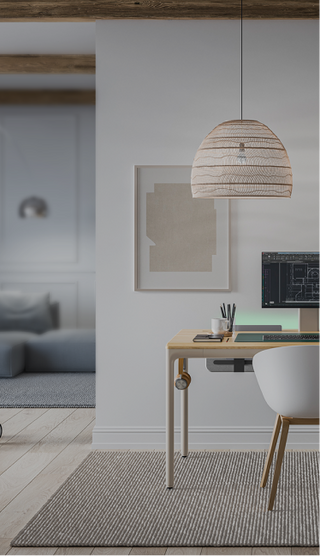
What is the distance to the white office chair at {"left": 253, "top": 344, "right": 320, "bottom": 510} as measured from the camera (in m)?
2.41

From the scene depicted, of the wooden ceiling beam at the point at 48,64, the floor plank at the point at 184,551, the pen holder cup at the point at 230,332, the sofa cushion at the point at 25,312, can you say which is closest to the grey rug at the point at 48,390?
the sofa cushion at the point at 25,312

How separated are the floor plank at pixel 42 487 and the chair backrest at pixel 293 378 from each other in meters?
1.18

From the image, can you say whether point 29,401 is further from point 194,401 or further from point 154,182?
point 154,182

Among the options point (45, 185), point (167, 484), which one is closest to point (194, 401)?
point (167, 484)

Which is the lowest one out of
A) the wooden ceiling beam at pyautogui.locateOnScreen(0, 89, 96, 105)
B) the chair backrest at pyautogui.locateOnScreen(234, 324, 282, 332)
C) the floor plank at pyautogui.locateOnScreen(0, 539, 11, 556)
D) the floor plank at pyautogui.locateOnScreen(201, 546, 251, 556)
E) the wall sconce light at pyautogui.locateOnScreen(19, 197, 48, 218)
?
the floor plank at pyautogui.locateOnScreen(201, 546, 251, 556)

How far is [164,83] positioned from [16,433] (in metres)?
2.42

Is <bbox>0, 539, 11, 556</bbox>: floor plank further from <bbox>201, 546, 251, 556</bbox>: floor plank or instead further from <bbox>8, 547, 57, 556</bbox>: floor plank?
<bbox>201, 546, 251, 556</bbox>: floor plank

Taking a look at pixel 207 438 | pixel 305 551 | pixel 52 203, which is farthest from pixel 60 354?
pixel 305 551

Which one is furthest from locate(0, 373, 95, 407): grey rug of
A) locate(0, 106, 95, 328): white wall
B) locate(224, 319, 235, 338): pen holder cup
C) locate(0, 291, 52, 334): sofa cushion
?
locate(224, 319, 235, 338): pen holder cup

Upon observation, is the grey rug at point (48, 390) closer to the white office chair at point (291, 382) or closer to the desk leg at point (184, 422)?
the desk leg at point (184, 422)

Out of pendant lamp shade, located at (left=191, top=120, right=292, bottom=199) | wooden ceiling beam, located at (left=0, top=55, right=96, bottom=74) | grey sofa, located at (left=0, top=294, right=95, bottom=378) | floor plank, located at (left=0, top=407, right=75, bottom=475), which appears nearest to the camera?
pendant lamp shade, located at (left=191, top=120, right=292, bottom=199)

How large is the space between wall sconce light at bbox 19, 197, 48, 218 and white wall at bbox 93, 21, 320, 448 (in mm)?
3037

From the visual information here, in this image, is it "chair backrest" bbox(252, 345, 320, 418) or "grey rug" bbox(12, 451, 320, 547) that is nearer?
"grey rug" bbox(12, 451, 320, 547)

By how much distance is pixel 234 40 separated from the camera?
347cm
